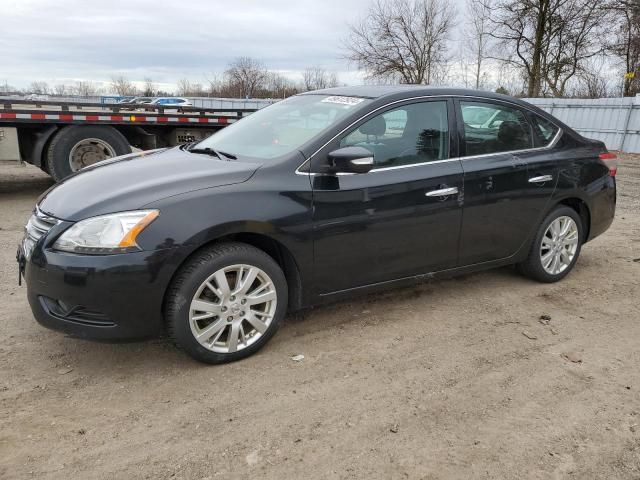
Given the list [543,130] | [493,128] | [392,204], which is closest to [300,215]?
[392,204]

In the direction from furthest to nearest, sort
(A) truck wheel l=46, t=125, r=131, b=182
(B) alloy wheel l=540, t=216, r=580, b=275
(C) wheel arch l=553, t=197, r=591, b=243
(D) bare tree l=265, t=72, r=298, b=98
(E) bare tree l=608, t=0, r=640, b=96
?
(D) bare tree l=265, t=72, r=298, b=98, (E) bare tree l=608, t=0, r=640, b=96, (A) truck wheel l=46, t=125, r=131, b=182, (C) wheel arch l=553, t=197, r=591, b=243, (B) alloy wheel l=540, t=216, r=580, b=275

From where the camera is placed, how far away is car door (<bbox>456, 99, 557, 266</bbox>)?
3.99 metres

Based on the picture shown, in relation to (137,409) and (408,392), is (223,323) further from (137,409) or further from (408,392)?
(408,392)

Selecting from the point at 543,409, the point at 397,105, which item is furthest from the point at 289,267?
the point at 543,409

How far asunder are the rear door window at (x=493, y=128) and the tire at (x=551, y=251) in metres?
0.68

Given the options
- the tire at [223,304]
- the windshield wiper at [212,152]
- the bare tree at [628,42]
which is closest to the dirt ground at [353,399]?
the tire at [223,304]

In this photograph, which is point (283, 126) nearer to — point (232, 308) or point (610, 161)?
point (232, 308)

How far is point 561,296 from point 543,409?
1.88 m

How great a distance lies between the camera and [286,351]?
3418 mm

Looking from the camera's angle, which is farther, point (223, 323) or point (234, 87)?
point (234, 87)

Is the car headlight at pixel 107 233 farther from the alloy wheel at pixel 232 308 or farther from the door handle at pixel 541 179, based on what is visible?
the door handle at pixel 541 179

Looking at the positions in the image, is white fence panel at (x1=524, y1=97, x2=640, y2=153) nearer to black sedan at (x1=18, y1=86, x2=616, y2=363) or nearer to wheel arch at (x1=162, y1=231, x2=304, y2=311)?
black sedan at (x1=18, y1=86, x2=616, y2=363)

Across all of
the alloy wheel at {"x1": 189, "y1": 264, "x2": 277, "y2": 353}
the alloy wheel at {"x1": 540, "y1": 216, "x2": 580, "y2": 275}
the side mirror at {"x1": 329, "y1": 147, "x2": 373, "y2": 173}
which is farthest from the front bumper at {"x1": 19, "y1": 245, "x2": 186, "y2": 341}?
the alloy wheel at {"x1": 540, "y1": 216, "x2": 580, "y2": 275}

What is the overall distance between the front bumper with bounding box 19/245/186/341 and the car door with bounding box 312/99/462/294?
990 millimetres
